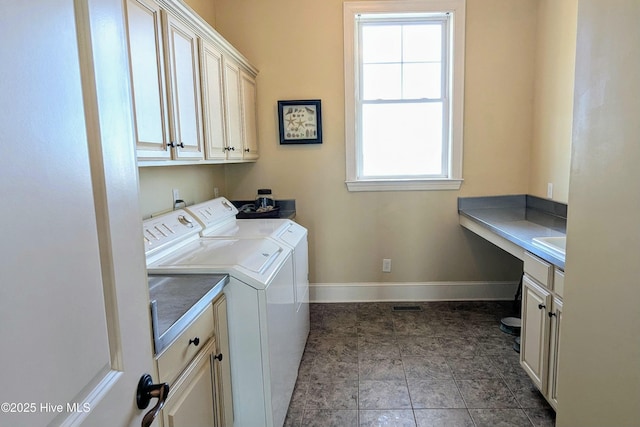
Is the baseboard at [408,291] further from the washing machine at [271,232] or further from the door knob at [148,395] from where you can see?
the door knob at [148,395]

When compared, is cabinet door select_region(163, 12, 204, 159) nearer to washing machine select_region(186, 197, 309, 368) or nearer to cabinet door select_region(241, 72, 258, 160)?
washing machine select_region(186, 197, 309, 368)

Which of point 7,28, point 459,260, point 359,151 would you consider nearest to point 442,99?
point 359,151

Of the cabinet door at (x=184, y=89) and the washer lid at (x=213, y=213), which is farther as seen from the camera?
the washer lid at (x=213, y=213)

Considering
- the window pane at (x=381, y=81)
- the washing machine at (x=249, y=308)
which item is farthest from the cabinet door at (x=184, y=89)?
the window pane at (x=381, y=81)

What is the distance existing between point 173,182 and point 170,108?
82 cm

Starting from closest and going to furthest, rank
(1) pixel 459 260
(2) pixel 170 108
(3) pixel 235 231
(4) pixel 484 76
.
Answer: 1. (2) pixel 170 108
2. (3) pixel 235 231
3. (4) pixel 484 76
4. (1) pixel 459 260

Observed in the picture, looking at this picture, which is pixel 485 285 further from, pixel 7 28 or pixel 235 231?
pixel 7 28

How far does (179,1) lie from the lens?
183cm

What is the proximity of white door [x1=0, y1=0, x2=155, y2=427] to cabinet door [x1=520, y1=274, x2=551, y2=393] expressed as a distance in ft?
6.38

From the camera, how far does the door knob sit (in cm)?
71

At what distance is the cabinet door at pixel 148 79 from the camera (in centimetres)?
148

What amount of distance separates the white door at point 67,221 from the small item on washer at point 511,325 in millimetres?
2931

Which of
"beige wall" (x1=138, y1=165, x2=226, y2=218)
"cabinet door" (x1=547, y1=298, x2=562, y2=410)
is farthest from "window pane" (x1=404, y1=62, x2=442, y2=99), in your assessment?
"cabinet door" (x1=547, y1=298, x2=562, y2=410)

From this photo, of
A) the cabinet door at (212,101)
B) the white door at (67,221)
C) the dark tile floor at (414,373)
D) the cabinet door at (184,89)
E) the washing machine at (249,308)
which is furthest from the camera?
the cabinet door at (212,101)
